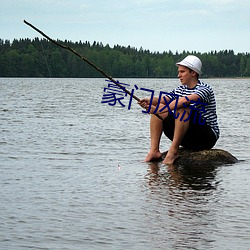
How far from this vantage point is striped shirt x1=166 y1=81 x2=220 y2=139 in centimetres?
845

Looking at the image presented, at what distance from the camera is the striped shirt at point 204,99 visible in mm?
8453

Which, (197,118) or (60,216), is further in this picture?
(197,118)

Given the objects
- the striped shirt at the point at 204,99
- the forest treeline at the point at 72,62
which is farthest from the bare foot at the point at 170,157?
the forest treeline at the point at 72,62

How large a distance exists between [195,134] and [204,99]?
1.52ft

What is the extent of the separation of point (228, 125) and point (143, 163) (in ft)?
28.7

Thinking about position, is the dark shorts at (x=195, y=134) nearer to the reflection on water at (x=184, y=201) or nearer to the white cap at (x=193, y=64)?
the reflection on water at (x=184, y=201)

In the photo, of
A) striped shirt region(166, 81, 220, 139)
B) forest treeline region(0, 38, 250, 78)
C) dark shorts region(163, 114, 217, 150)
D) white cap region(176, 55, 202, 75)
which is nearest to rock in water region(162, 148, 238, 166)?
dark shorts region(163, 114, 217, 150)

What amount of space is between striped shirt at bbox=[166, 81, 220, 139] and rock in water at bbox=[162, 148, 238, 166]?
1.20 ft

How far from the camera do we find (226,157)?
362 inches

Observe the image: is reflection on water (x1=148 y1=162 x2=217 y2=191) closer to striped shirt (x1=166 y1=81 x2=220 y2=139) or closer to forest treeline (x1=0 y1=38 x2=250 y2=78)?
striped shirt (x1=166 y1=81 x2=220 y2=139)

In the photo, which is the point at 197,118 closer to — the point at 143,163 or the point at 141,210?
the point at 143,163

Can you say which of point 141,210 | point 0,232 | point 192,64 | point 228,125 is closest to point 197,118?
point 192,64

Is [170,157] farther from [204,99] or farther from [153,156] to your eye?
[204,99]

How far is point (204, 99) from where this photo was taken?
8461 mm
